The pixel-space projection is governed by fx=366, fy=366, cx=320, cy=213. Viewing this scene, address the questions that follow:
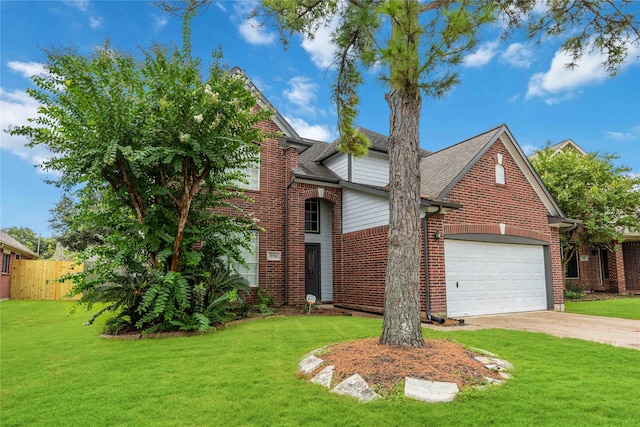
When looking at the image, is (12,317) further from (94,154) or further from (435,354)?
(435,354)

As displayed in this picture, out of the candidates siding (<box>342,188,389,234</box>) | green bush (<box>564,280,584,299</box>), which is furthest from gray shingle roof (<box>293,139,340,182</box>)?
green bush (<box>564,280,584,299</box>)

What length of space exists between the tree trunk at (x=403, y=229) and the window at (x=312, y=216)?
7.89 meters

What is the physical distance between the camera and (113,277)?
7.39 m

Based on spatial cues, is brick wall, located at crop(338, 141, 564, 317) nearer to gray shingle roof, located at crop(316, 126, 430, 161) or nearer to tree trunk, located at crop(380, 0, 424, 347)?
gray shingle roof, located at crop(316, 126, 430, 161)

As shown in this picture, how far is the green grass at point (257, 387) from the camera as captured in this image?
325 centimetres

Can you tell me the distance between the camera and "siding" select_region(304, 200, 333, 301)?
12828 millimetres

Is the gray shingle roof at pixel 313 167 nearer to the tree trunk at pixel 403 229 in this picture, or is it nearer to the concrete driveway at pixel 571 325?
the concrete driveway at pixel 571 325

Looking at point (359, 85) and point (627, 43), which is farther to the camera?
point (359, 85)

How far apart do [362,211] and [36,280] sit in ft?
57.3

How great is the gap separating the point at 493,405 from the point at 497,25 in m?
5.87

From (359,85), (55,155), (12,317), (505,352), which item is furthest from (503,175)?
(12,317)

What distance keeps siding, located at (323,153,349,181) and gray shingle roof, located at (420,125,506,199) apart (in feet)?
8.87

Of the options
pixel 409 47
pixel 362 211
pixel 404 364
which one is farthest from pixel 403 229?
pixel 362 211

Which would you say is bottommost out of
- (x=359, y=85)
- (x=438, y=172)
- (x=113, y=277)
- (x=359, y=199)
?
(x=113, y=277)
